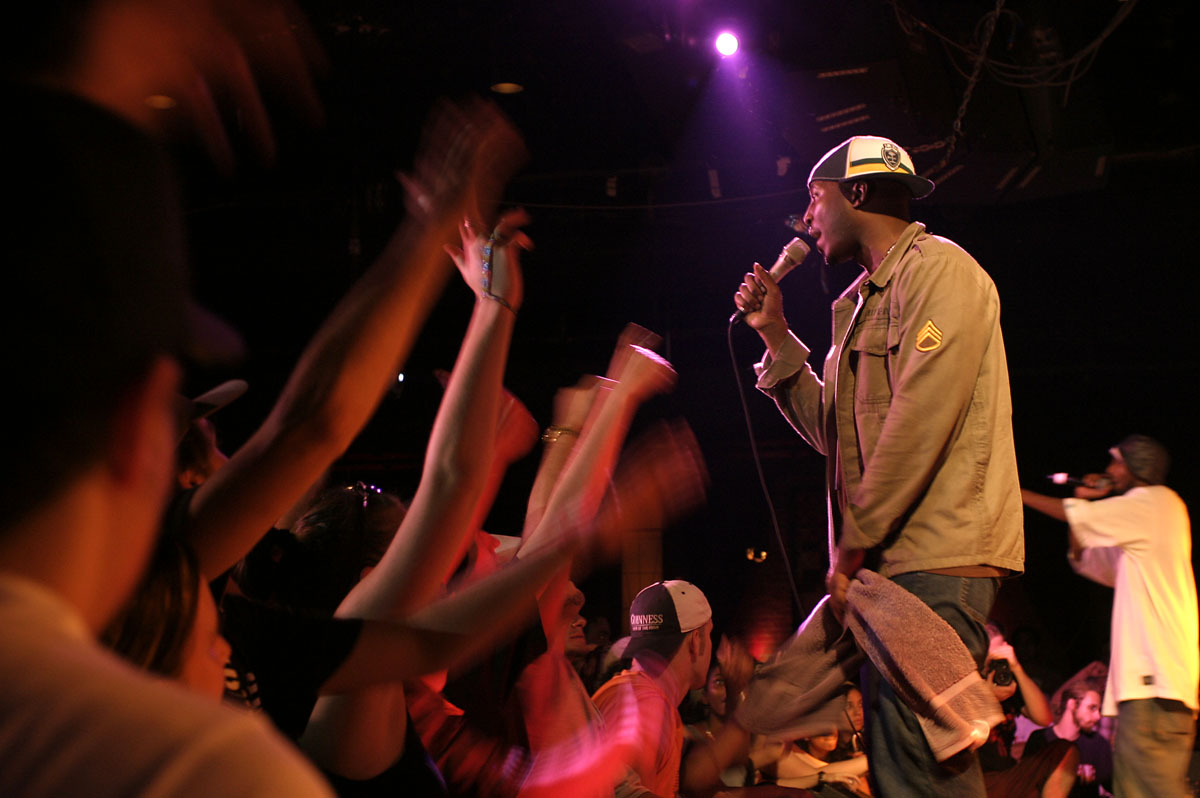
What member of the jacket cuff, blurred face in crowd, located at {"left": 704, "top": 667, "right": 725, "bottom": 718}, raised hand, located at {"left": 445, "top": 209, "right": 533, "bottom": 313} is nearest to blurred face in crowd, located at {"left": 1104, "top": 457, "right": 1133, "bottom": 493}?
blurred face in crowd, located at {"left": 704, "top": 667, "right": 725, "bottom": 718}

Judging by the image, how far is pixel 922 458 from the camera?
2463 mm

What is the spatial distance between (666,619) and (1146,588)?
223 centimetres

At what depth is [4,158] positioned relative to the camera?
492 millimetres

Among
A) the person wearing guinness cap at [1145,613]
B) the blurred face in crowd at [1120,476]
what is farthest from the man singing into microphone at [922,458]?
the blurred face in crowd at [1120,476]

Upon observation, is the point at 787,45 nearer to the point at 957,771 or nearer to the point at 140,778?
the point at 957,771

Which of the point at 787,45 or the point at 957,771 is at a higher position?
the point at 787,45

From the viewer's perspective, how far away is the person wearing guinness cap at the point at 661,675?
143 inches

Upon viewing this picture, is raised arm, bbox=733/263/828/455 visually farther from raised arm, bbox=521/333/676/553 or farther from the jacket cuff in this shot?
raised arm, bbox=521/333/676/553

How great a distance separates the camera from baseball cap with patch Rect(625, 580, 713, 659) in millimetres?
4406

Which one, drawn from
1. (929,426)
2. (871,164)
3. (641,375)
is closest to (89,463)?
(641,375)

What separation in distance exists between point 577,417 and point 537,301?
300 inches

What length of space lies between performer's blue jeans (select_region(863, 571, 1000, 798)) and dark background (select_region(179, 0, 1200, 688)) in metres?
3.58

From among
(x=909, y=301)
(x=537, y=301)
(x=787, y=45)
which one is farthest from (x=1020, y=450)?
(x=909, y=301)

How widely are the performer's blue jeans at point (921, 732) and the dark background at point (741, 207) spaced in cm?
358
